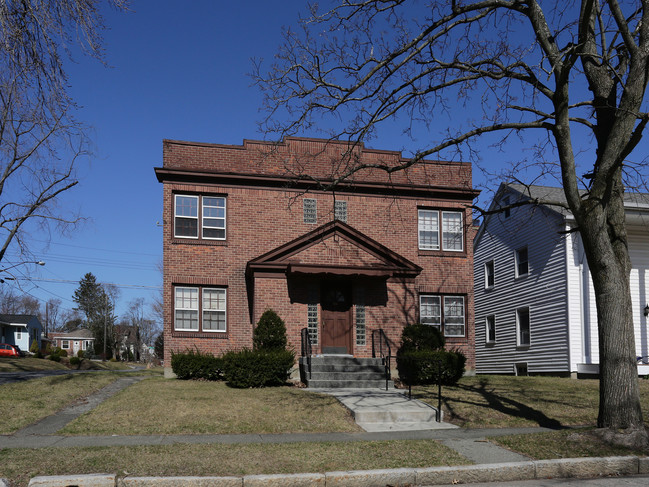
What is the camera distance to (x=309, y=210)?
2036 cm

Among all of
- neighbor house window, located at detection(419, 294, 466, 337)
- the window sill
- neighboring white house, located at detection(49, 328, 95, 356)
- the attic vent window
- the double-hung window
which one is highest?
the attic vent window

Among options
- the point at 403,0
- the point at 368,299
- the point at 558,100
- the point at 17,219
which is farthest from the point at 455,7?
the point at 17,219

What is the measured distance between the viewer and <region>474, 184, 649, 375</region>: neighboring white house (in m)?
21.6

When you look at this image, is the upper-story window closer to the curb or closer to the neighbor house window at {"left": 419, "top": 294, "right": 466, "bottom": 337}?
the neighbor house window at {"left": 419, "top": 294, "right": 466, "bottom": 337}

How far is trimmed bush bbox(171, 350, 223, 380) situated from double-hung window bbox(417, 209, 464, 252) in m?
8.37

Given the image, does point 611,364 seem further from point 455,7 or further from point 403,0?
point 403,0

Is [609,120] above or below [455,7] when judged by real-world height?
below

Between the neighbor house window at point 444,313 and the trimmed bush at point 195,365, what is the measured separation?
7.34 meters

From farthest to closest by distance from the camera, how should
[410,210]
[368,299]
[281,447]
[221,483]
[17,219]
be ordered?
[17,219] < [410,210] < [368,299] < [281,447] < [221,483]

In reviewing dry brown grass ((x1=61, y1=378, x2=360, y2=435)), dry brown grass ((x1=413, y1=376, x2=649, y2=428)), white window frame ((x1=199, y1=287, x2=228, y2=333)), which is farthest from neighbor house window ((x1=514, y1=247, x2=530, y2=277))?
dry brown grass ((x1=61, y1=378, x2=360, y2=435))

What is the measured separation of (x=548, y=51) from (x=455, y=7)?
5.83 feet

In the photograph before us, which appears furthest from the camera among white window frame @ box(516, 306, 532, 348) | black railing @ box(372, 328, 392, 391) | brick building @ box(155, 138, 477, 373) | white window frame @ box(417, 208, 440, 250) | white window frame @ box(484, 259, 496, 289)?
white window frame @ box(484, 259, 496, 289)

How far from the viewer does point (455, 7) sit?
10.4 m

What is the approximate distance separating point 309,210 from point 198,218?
3708 mm
